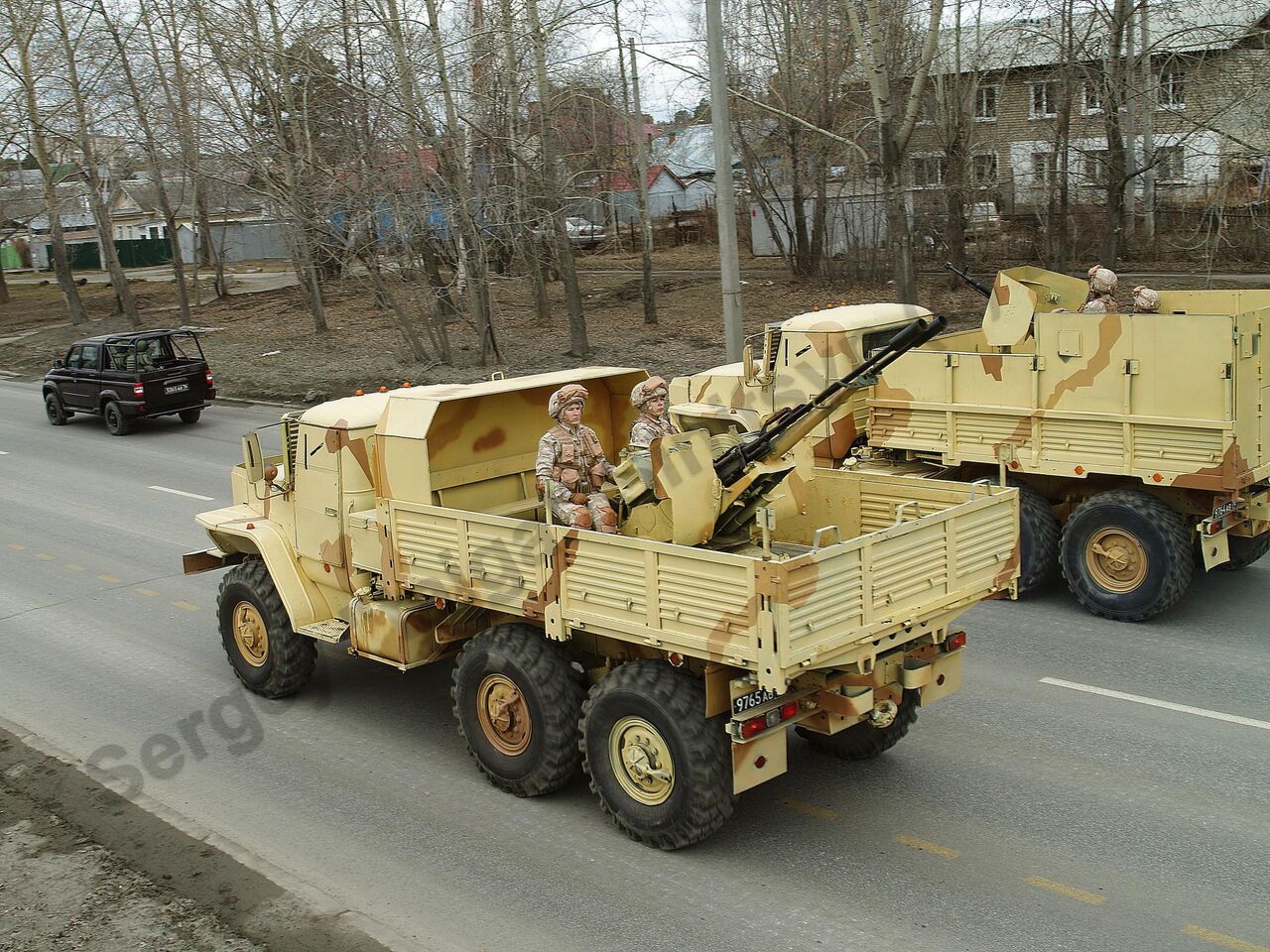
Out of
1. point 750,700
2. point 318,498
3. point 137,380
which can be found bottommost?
point 750,700

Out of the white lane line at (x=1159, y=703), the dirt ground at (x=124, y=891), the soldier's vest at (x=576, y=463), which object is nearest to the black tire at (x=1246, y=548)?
the white lane line at (x=1159, y=703)

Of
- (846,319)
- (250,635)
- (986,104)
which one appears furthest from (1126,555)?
(986,104)

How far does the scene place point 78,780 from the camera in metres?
8.16

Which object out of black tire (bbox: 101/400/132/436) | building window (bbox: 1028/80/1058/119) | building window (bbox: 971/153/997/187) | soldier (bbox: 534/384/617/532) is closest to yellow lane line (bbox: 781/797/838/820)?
soldier (bbox: 534/384/617/532)

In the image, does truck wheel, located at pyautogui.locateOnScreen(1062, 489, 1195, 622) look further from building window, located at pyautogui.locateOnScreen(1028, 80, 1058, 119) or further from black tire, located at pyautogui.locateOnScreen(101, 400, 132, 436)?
building window, located at pyautogui.locateOnScreen(1028, 80, 1058, 119)

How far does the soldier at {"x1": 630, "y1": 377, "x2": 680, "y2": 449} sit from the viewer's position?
Result: 822 centimetres

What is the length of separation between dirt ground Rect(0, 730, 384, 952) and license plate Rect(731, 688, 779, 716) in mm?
2088

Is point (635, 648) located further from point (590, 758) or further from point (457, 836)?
point (457, 836)

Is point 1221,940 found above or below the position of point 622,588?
below

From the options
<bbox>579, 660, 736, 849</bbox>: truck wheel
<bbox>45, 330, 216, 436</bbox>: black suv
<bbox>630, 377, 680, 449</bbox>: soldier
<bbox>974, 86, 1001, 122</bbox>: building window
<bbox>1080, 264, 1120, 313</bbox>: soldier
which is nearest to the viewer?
<bbox>579, 660, 736, 849</bbox>: truck wheel

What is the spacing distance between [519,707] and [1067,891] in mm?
3157

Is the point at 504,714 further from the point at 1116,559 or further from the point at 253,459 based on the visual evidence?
the point at 1116,559

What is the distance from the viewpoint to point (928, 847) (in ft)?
22.4

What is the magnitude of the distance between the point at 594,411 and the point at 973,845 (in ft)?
13.5
